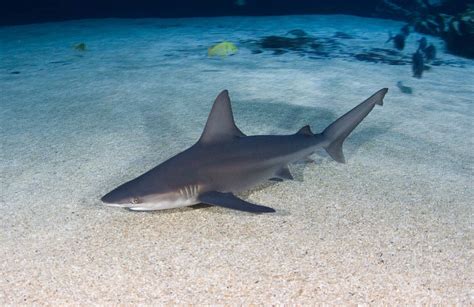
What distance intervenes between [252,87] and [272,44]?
5965 mm

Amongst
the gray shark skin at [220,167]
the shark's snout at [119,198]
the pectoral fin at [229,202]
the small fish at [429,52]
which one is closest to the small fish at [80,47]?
the gray shark skin at [220,167]

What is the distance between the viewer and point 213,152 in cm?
311

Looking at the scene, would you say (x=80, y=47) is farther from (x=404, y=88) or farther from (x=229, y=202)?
(x=229, y=202)

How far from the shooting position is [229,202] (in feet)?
9.07

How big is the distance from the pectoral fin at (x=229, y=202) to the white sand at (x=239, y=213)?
0.97 feet

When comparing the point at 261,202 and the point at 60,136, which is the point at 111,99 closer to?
the point at 60,136

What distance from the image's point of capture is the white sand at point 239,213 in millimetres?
2449

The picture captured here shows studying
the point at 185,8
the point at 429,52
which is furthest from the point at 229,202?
the point at 185,8

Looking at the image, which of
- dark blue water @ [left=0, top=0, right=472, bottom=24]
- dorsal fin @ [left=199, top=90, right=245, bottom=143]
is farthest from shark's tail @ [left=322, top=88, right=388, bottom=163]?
dark blue water @ [left=0, top=0, right=472, bottom=24]

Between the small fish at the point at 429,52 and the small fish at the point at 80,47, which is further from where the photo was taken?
the small fish at the point at 80,47

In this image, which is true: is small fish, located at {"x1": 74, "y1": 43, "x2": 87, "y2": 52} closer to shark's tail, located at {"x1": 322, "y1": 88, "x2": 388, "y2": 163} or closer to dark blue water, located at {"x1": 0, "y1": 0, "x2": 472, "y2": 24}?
shark's tail, located at {"x1": 322, "y1": 88, "x2": 388, "y2": 163}

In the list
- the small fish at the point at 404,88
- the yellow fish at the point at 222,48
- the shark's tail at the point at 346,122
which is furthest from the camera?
the yellow fish at the point at 222,48

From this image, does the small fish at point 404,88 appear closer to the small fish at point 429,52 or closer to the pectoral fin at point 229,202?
the small fish at point 429,52

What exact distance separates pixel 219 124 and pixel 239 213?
0.76 m
